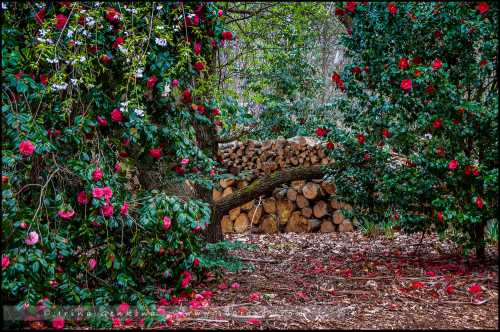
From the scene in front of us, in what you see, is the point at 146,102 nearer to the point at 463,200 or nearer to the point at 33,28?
the point at 33,28

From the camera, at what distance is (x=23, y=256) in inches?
103

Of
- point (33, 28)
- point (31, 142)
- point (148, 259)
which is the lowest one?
point (148, 259)

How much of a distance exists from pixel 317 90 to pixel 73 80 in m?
6.35

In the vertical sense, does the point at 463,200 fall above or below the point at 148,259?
above

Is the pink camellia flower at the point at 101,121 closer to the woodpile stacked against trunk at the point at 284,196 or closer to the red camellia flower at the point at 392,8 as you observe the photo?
the red camellia flower at the point at 392,8

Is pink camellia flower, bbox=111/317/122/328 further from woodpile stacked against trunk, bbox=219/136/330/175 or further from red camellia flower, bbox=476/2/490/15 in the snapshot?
woodpile stacked against trunk, bbox=219/136/330/175

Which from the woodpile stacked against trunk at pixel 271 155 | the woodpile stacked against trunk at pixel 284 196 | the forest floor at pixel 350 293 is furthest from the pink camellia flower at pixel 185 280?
the woodpile stacked against trunk at pixel 271 155

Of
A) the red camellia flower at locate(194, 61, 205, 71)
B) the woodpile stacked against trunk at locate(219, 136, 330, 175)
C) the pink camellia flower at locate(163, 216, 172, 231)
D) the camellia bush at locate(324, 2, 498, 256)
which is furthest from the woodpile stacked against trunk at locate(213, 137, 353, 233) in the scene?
the pink camellia flower at locate(163, 216, 172, 231)

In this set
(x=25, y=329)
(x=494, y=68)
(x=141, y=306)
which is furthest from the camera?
(x=494, y=68)

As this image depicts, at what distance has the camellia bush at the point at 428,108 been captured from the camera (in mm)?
3504

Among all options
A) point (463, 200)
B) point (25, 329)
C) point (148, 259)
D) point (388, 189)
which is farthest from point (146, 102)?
point (463, 200)

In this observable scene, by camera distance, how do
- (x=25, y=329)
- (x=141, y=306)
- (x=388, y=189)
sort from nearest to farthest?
(x=25, y=329) < (x=141, y=306) < (x=388, y=189)

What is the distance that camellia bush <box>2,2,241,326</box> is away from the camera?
2695mm

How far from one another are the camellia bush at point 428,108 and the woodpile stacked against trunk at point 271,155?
2058 millimetres
